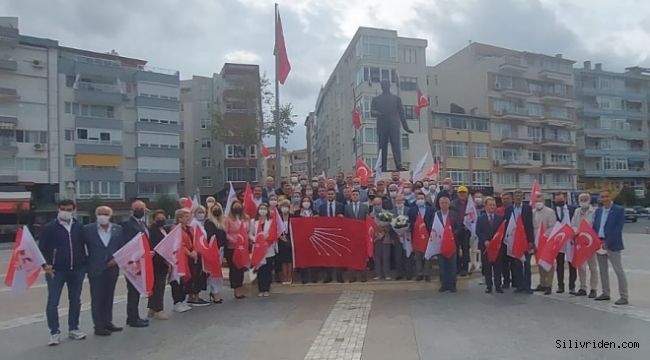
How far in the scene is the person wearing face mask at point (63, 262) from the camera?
7977mm

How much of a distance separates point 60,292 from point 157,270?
1.76 m

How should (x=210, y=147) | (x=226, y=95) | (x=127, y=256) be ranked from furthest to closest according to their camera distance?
(x=210, y=147) → (x=226, y=95) → (x=127, y=256)

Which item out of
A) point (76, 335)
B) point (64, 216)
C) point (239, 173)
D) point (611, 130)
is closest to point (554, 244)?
point (76, 335)

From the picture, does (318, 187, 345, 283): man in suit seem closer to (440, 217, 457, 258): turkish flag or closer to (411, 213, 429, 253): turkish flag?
(411, 213, 429, 253): turkish flag

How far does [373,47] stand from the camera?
5828 cm

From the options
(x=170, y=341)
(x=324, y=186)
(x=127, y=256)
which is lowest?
(x=170, y=341)

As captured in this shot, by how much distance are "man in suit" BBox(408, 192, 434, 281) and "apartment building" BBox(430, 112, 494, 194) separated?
50.4 m

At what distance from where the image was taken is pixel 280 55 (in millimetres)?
23125

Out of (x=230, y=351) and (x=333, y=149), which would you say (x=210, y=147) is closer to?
(x=333, y=149)

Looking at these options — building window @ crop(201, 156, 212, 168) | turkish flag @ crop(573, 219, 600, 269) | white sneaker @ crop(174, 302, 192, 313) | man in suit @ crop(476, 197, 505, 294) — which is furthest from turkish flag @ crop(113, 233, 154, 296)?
building window @ crop(201, 156, 212, 168)

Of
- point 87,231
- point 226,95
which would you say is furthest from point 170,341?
point 226,95

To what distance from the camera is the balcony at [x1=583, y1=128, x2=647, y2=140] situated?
8150 cm

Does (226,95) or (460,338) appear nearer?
(460,338)

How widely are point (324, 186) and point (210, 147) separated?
2364 inches
